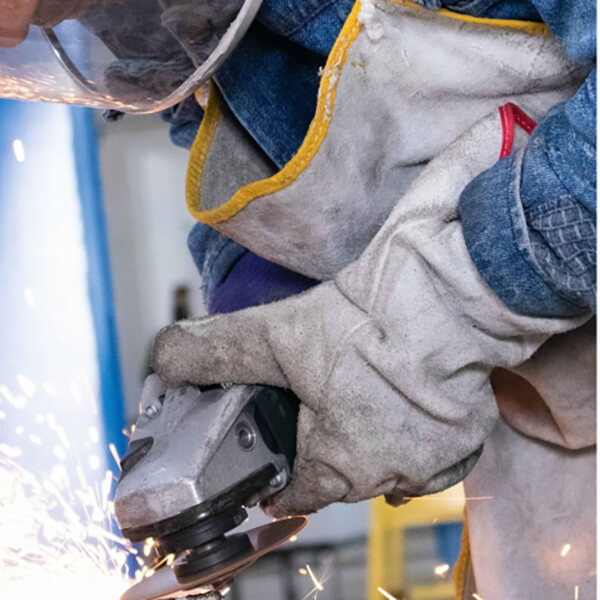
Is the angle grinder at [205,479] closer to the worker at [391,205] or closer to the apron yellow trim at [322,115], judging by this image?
the worker at [391,205]

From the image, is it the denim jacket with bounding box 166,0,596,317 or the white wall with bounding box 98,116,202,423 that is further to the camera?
the white wall with bounding box 98,116,202,423

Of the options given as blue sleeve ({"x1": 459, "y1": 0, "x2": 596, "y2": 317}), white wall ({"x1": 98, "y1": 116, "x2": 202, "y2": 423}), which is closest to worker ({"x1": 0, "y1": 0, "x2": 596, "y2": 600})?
blue sleeve ({"x1": 459, "y1": 0, "x2": 596, "y2": 317})

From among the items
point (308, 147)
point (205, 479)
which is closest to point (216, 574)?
point (205, 479)

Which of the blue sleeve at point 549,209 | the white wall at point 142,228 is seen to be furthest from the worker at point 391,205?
the white wall at point 142,228

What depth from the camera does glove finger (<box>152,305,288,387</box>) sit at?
920 millimetres

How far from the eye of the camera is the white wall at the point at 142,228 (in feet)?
8.08

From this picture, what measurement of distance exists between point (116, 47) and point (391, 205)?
0.34 meters

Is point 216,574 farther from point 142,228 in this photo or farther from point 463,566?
point 142,228

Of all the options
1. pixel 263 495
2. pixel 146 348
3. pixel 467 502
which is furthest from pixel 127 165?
pixel 263 495

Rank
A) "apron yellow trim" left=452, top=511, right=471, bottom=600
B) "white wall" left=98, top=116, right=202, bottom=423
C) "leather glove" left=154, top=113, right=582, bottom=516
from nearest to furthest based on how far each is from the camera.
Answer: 1. "leather glove" left=154, top=113, right=582, bottom=516
2. "apron yellow trim" left=452, top=511, right=471, bottom=600
3. "white wall" left=98, top=116, right=202, bottom=423

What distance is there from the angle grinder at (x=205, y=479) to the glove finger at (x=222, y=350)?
17 millimetres

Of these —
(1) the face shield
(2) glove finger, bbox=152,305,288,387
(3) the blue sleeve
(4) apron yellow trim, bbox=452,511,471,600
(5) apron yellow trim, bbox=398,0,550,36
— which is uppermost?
(1) the face shield

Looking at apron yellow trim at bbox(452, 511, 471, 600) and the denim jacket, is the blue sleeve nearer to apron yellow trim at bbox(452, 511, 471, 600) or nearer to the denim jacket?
the denim jacket

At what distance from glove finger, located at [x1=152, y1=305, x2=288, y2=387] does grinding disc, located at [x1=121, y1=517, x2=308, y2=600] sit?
0.16 m
